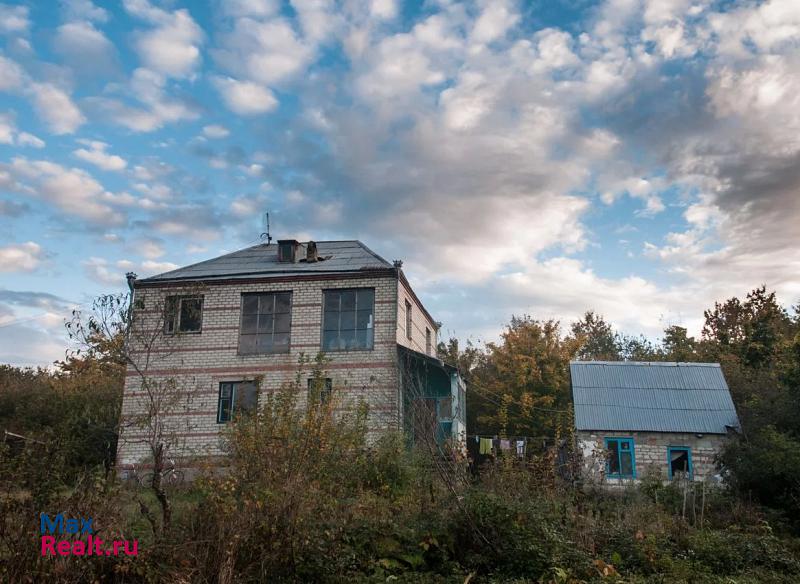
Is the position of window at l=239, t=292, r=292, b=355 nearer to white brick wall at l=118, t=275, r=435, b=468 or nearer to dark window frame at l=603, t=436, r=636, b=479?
white brick wall at l=118, t=275, r=435, b=468

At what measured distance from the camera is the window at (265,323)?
19.6 metres

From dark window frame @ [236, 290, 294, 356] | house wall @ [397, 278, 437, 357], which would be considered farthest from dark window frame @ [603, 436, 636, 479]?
dark window frame @ [236, 290, 294, 356]

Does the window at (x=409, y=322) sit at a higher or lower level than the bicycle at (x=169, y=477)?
higher

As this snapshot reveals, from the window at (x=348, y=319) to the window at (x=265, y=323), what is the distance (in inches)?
47.4

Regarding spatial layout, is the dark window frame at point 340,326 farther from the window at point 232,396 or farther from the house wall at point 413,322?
the window at point 232,396

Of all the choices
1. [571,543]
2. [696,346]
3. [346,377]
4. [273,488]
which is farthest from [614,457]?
[696,346]

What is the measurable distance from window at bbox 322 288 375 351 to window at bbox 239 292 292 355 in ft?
3.95

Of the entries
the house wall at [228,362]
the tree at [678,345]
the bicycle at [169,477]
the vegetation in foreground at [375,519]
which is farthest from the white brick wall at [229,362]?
the tree at [678,345]

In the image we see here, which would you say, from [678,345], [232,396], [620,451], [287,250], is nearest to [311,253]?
[287,250]

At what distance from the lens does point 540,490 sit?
11422mm

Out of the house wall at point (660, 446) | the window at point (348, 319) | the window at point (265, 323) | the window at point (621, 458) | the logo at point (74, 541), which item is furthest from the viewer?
the window at point (265, 323)

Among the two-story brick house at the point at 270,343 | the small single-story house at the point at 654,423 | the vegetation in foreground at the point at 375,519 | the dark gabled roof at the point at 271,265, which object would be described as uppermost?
the dark gabled roof at the point at 271,265

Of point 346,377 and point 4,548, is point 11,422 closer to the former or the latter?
point 346,377

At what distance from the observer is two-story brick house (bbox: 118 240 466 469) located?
1875cm
